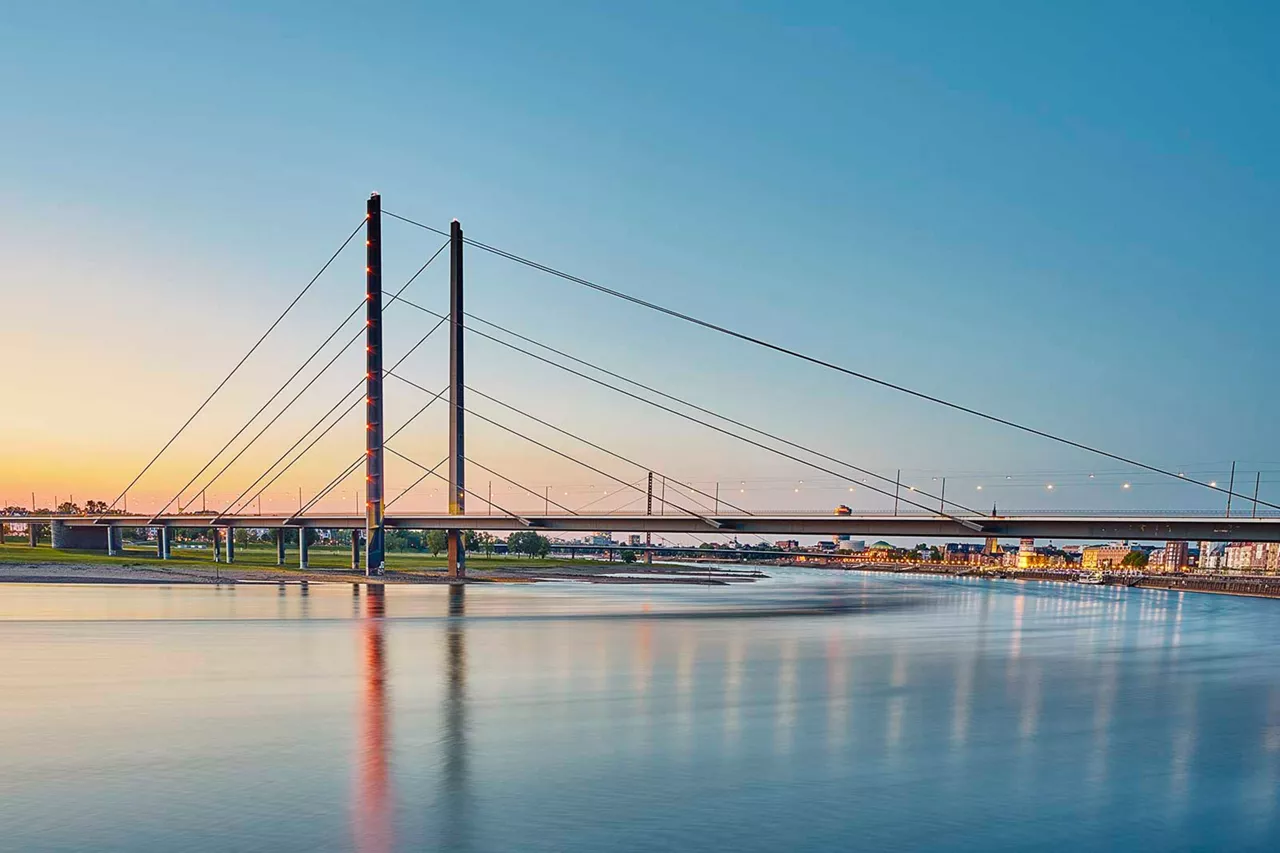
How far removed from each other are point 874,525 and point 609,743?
47498mm

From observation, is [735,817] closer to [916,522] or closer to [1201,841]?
[1201,841]

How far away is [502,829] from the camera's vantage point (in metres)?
12.4

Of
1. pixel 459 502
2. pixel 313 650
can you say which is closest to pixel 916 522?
pixel 459 502

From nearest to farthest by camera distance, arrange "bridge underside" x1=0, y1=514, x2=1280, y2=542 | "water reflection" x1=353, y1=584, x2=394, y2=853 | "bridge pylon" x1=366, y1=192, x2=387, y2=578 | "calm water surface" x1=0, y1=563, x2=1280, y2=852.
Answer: "water reflection" x1=353, y1=584, x2=394, y2=853 < "calm water surface" x1=0, y1=563, x2=1280, y2=852 < "bridge underside" x1=0, y1=514, x2=1280, y2=542 < "bridge pylon" x1=366, y1=192, x2=387, y2=578

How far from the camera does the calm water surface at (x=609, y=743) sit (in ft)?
41.5

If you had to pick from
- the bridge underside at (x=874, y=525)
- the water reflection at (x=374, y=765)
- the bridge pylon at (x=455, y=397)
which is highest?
the bridge pylon at (x=455, y=397)

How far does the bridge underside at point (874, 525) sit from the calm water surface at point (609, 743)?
1632cm

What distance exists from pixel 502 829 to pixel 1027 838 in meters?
7.09

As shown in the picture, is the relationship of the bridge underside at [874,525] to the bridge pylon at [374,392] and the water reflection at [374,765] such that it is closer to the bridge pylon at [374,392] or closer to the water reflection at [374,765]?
the bridge pylon at [374,392]

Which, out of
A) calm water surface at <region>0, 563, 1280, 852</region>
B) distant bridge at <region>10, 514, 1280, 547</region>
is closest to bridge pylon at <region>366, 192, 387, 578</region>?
distant bridge at <region>10, 514, 1280, 547</region>

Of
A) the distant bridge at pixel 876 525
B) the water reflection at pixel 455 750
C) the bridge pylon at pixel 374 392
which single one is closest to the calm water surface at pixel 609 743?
the water reflection at pixel 455 750

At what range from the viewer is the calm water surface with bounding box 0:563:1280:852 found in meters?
12.7

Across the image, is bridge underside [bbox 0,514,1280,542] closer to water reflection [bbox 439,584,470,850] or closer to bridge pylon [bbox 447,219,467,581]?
bridge pylon [bbox 447,219,467,581]

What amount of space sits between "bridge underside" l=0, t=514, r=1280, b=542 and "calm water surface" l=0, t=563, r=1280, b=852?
16.3 metres
